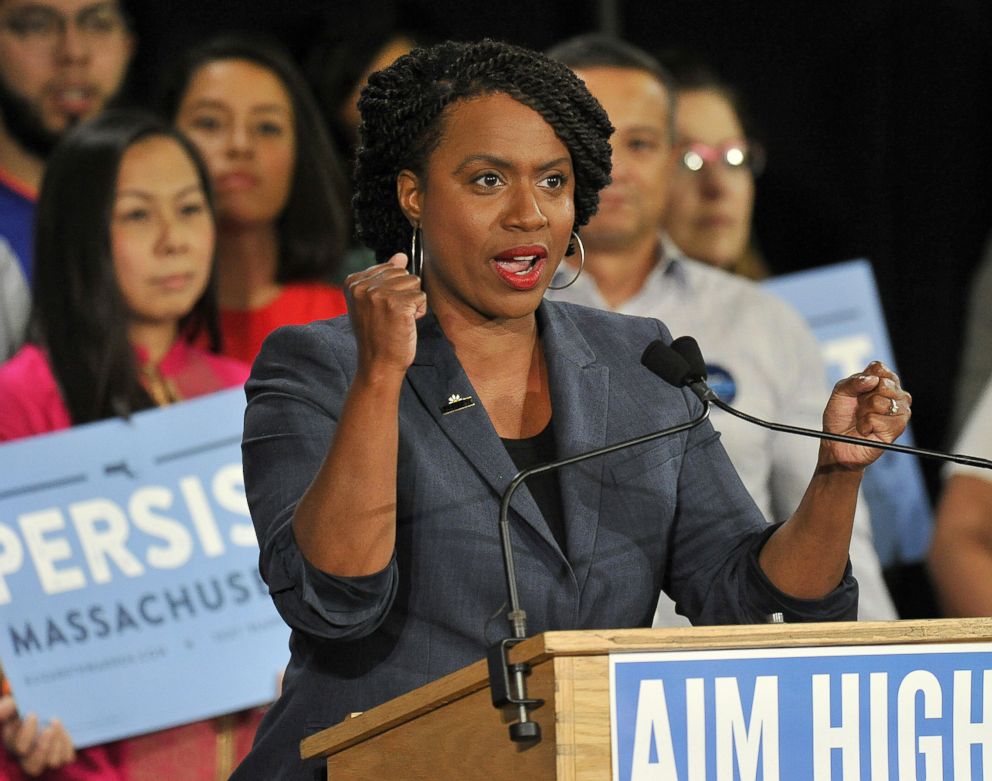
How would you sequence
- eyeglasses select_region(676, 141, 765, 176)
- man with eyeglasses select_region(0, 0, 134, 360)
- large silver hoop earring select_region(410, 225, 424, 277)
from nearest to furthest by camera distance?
large silver hoop earring select_region(410, 225, 424, 277) < man with eyeglasses select_region(0, 0, 134, 360) < eyeglasses select_region(676, 141, 765, 176)

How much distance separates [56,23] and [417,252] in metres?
2.10

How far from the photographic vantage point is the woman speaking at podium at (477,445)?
183 cm

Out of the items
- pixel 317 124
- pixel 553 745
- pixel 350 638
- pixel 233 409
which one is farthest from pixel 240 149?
pixel 553 745

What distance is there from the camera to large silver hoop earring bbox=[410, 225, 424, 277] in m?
2.22

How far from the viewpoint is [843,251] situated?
463 cm

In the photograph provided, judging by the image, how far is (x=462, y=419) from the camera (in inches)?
80.7

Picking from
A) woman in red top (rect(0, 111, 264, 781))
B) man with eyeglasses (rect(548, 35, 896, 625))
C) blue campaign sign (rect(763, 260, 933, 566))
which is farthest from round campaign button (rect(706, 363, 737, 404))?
woman in red top (rect(0, 111, 264, 781))

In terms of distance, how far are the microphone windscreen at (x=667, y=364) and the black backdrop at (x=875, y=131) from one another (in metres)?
2.63

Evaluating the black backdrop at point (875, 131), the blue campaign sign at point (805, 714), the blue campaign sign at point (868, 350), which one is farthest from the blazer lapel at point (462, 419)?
the black backdrop at point (875, 131)

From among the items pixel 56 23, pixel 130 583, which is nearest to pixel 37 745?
pixel 130 583

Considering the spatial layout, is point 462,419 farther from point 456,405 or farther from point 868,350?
point 868,350

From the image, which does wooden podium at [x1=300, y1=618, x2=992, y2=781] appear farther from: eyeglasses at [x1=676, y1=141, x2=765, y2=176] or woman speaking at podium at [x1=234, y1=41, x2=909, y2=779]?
eyeglasses at [x1=676, y1=141, x2=765, y2=176]

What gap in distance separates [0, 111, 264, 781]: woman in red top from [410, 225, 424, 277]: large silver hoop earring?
66.0 inches

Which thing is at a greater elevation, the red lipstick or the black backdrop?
the black backdrop
